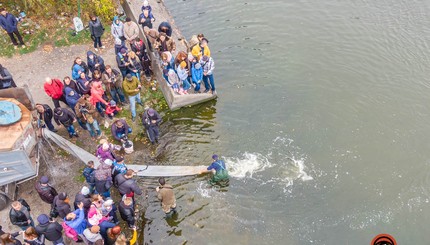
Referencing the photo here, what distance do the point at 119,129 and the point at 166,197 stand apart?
325 centimetres

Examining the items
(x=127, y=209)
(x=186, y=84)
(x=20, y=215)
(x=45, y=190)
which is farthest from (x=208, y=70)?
(x=20, y=215)

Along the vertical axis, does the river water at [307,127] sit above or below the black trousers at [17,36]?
below

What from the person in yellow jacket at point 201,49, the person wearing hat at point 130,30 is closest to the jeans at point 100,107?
the person wearing hat at point 130,30

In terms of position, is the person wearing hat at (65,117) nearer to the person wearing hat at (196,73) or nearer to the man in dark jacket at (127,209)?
the man in dark jacket at (127,209)

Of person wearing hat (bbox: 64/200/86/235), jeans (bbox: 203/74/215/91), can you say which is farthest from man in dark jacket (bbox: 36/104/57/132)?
jeans (bbox: 203/74/215/91)

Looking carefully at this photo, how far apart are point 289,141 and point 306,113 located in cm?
176

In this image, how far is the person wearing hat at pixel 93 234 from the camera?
1026 centimetres

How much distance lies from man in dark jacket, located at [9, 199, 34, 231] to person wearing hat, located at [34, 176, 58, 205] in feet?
1.91

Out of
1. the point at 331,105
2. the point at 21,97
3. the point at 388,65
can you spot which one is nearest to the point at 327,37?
the point at 388,65

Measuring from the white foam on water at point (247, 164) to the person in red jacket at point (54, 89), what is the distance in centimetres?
667

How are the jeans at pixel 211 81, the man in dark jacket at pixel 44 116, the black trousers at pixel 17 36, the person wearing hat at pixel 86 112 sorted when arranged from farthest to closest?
1. the black trousers at pixel 17 36
2. the jeans at pixel 211 81
3. the person wearing hat at pixel 86 112
4. the man in dark jacket at pixel 44 116

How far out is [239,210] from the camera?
12.8m

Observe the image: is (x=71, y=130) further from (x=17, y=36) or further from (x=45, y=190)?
(x=17, y=36)

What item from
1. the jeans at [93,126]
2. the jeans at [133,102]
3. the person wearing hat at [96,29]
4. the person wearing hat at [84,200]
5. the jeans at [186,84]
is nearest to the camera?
the person wearing hat at [84,200]
